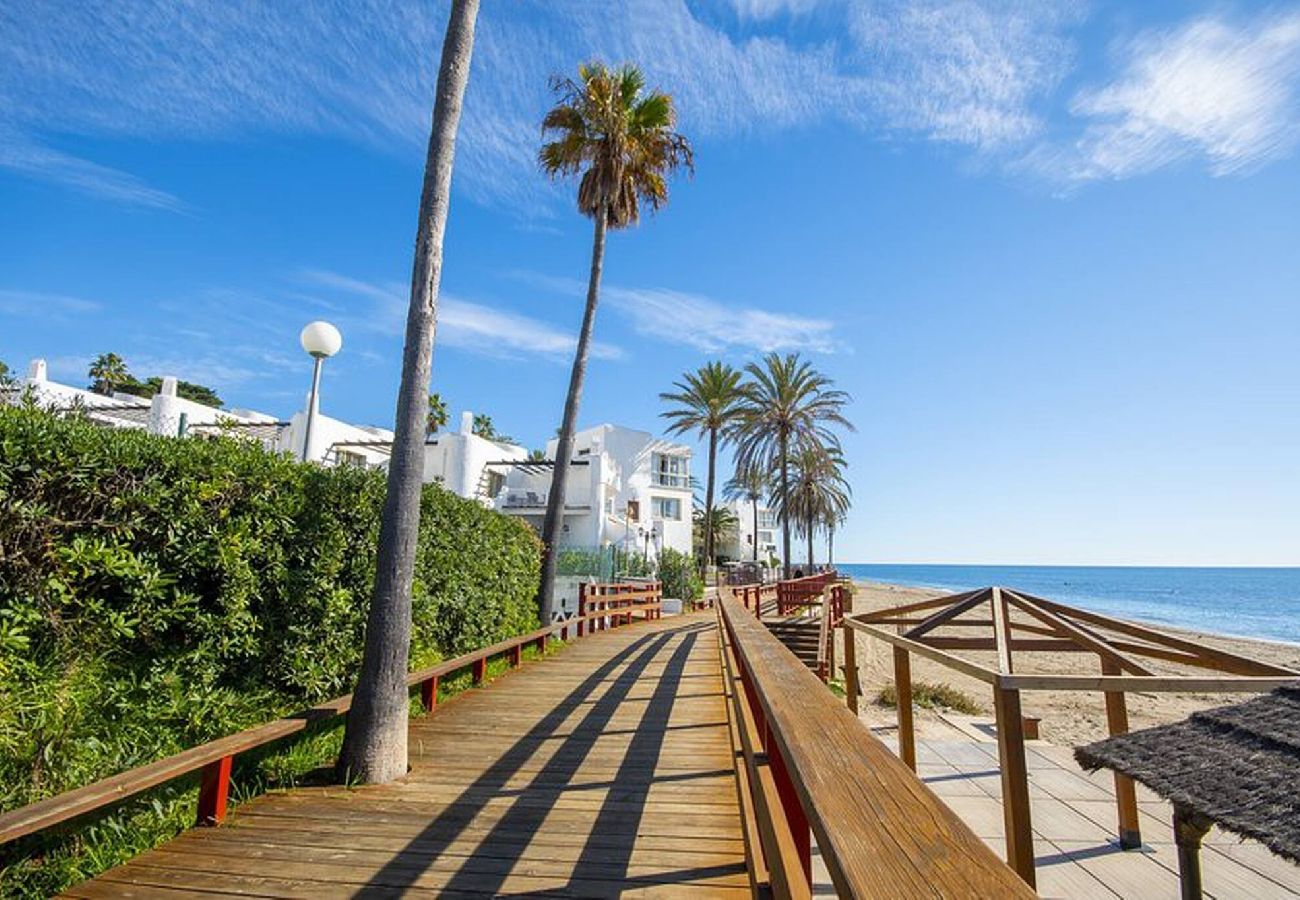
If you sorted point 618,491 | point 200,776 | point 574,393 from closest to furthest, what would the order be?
point 200,776
point 574,393
point 618,491

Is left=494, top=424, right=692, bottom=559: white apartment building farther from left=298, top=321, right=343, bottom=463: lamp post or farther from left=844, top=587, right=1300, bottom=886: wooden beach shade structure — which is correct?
left=844, top=587, right=1300, bottom=886: wooden beach shade structure

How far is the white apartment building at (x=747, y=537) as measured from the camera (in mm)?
67562

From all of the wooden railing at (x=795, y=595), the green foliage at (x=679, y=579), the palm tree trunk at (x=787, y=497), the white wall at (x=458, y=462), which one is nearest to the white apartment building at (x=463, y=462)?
the white wall at (x=458, y=462)

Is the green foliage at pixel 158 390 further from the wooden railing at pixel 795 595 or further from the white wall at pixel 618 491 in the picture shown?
the wooden railing at pixel 795 595

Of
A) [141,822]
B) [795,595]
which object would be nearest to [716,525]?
[795,595]

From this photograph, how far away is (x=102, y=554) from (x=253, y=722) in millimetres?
1575

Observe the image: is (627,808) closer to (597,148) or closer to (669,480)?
(597,148)

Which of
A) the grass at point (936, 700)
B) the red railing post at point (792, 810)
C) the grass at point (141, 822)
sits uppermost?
the red railing post at point (792, 810)

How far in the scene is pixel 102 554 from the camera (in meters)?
3.59

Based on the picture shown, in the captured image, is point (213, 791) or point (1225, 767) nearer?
point (1225, 767)

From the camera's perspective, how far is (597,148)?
45.0 feet

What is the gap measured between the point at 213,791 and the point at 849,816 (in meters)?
4.19

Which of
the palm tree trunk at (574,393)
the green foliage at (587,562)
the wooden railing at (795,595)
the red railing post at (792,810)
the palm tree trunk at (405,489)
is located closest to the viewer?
the red railing post at (792,810)

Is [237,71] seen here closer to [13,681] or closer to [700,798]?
[13,681]
